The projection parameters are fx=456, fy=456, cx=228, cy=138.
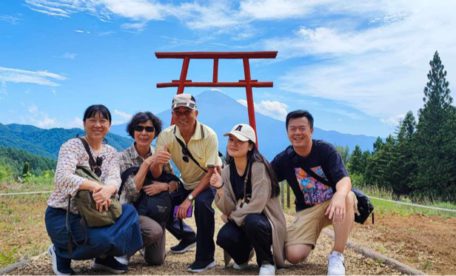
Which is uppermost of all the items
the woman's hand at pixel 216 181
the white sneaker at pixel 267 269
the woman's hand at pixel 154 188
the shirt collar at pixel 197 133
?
the shirt collar at pixel 197 133

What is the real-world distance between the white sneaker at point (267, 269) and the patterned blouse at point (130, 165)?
1.24 meters

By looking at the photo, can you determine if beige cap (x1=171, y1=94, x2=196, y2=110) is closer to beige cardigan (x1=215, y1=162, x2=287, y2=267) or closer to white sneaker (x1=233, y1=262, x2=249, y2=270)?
beige cardigan (x1=215, y1=162, x2=287, y2=267)

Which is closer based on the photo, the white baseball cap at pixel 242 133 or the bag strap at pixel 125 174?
the white baseball cap at pixel 242 133

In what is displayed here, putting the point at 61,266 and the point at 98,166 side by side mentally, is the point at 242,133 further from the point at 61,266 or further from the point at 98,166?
the point at 61,266

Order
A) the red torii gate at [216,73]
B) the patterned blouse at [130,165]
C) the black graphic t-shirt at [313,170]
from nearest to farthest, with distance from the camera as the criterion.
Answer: the black graphic t-shirt at [313,170], the patterned blouse at [130,165], the red torii gate at [216,73]

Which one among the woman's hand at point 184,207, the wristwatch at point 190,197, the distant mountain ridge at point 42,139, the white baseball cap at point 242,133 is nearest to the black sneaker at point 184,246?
the woman's hand at point 184,207

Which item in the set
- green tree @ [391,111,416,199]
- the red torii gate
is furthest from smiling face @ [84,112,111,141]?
green tree @ [391,111,416,199]

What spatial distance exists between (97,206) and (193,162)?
40.3 inches

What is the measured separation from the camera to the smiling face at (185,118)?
12.8ft

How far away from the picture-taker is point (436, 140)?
110 feet

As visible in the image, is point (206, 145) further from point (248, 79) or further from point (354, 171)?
point (354, 171)

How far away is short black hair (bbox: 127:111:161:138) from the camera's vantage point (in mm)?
3965

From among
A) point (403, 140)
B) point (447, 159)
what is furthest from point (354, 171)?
point (447, 159)

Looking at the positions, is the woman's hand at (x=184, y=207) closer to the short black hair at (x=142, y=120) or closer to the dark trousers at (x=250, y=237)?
the dark trousers at (x=250, y=237)
